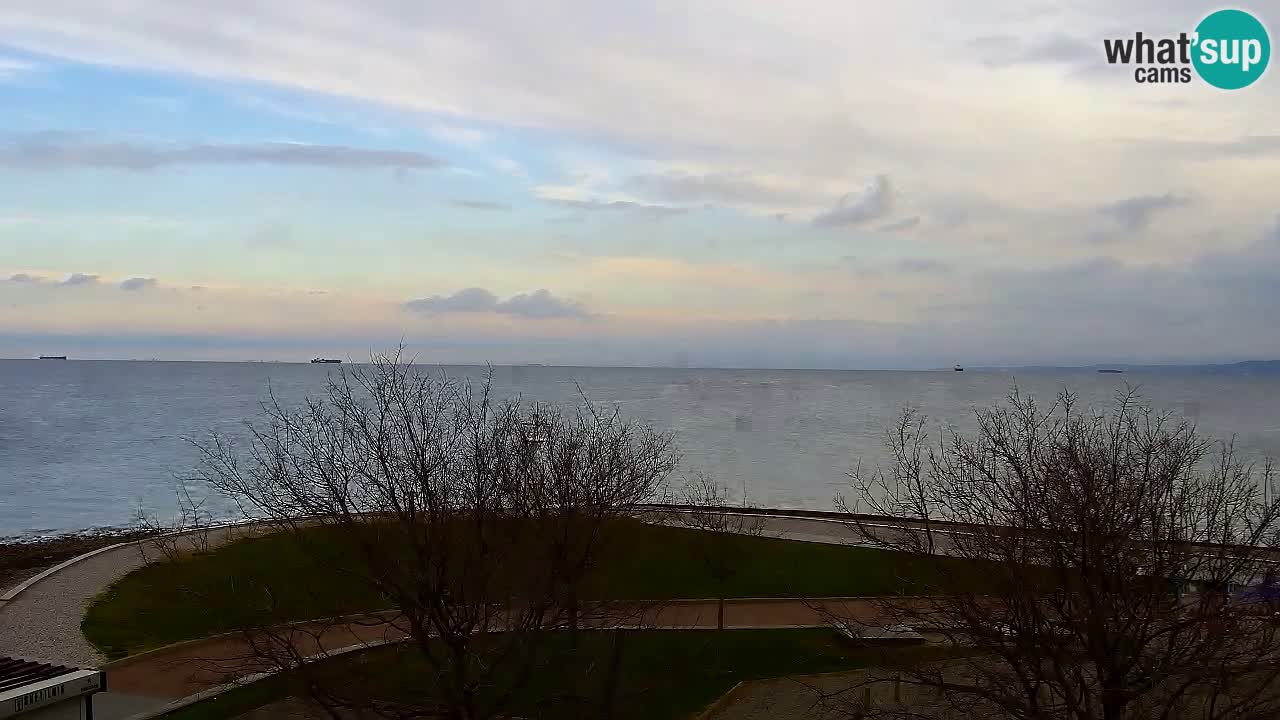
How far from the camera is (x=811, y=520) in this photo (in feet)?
115

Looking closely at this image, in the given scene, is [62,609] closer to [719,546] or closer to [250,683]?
[250,683]

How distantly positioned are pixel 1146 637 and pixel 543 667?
423 inches

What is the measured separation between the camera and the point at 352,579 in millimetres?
20547

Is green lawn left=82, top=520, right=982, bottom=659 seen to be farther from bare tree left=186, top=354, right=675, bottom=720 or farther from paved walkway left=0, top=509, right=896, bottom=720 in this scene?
bare tree left=186, top=354, right=675, bottom=720

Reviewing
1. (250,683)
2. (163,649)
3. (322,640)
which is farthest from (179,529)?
(250,683)

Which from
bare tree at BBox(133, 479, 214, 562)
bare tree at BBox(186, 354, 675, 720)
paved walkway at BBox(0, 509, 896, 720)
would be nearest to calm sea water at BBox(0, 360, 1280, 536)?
bare tree at BBox(133, 479, 214, 562)

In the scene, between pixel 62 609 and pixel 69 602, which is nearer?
pixel 62 609

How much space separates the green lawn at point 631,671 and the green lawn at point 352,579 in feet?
5.51

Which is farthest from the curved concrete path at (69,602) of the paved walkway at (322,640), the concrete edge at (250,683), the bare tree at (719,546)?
the concrete edge at (250,683)

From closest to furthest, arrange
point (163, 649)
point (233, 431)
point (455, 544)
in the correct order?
point (455, 544) < point (163, 649) < point (233, 431)

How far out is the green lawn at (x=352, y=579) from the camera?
21.3 m

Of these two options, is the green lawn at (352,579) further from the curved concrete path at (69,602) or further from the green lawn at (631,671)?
the green lawn at (631,671)

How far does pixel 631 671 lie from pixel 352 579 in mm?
6272

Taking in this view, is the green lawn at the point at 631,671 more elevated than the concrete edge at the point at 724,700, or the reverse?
the green lawn at the point at 631,671
